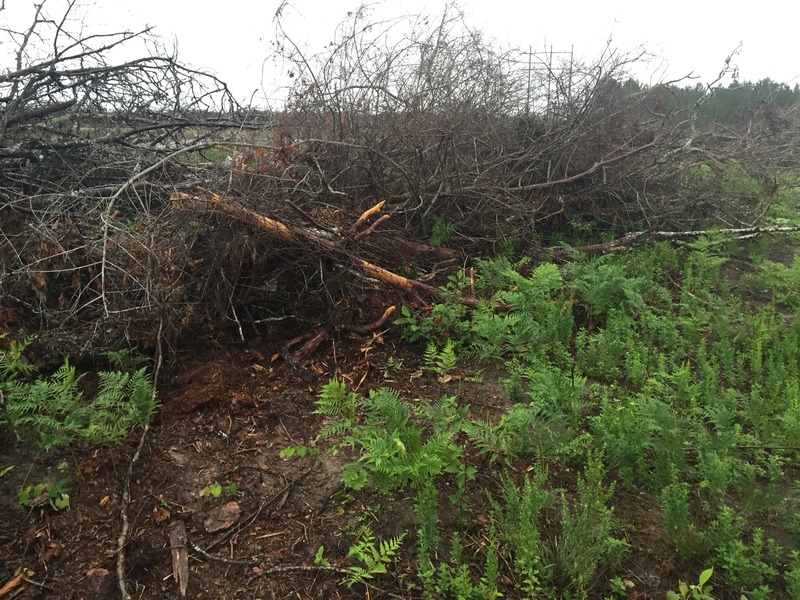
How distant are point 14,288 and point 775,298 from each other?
626 centimetres

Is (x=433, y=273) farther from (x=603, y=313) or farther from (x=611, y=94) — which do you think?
(x=611, y=94)

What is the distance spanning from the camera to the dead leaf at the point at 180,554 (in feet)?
7.11

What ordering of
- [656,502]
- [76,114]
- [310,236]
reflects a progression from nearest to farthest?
1. [656,502]
2. [310,236]
3. [76,114]

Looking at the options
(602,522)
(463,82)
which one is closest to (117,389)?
(602,522)

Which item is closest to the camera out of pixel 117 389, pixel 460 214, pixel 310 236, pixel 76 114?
pixel 117 389

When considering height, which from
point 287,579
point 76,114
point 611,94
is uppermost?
point 611,94

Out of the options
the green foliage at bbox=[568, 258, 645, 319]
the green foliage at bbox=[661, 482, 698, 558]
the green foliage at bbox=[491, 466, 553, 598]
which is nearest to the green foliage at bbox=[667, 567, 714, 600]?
the green foliage at bbox=[661, 482, 698, 558]

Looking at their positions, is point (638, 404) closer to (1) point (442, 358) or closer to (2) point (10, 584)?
(1) point (442, 358)

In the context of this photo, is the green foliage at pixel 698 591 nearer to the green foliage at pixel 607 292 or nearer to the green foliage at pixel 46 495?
the green foliage at pixel 607 292

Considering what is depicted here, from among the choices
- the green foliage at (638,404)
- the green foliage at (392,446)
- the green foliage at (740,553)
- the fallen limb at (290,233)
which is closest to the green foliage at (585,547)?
the green foliage at (638,404)

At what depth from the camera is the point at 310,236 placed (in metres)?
3.97

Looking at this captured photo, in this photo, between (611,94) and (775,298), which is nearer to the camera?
(775,298)

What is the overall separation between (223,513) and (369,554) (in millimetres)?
756

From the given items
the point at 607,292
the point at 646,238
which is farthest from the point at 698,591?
the point at 646,238
